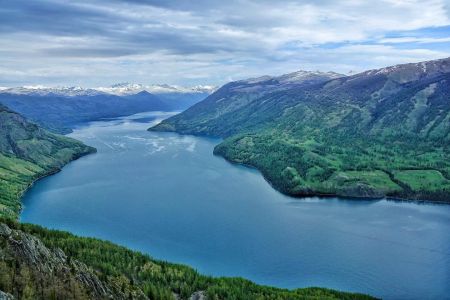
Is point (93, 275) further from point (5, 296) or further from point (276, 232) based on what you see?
point (276, 232)

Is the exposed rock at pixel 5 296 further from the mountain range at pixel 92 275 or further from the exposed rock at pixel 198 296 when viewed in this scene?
the exposed rock at pixel 198 296

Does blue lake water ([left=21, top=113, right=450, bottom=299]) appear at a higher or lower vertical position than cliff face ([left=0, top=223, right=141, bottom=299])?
lower

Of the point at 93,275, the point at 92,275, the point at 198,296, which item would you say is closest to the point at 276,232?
the point at 198,296

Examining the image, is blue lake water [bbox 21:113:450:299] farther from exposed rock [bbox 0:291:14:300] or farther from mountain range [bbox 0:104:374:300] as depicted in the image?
exposed rock [bbox 0:291:14:300]

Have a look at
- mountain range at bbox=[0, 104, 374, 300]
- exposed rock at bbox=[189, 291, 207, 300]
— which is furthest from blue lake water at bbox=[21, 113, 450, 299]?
exposed rock at bbox=[189, 291, 207, 300]

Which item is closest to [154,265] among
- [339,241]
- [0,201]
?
[339,241]

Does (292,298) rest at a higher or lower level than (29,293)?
lower

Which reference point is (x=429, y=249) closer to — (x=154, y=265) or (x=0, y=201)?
(x=154, y=265)
